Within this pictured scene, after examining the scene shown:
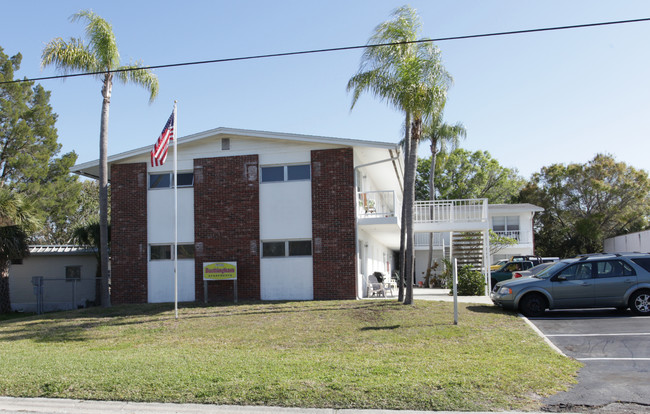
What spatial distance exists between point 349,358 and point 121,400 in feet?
12.0

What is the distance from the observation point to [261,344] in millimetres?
11219

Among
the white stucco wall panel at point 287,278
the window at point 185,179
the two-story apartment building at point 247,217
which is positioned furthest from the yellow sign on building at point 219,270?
the window at point 185,179

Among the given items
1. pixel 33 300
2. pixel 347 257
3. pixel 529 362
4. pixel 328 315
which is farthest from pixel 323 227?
pixel 33 300

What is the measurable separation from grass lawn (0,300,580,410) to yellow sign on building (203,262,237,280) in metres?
2.02

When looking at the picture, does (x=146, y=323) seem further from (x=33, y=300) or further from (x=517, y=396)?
(x=33, y=300)

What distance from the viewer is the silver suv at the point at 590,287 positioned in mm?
13758

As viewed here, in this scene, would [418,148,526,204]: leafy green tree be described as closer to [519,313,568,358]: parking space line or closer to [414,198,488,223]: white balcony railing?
[414,198,488,223]: white balcony railing

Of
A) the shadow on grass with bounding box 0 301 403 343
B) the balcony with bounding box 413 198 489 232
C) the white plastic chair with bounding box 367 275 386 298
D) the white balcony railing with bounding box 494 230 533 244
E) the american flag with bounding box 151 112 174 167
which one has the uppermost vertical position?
the american flag with bounding box 151 112 174 167

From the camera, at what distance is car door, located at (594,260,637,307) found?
1381 centimetres

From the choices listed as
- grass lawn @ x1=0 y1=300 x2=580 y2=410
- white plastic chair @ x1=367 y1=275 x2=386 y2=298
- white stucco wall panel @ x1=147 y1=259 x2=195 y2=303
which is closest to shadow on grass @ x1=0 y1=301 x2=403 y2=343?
grass lawn @ x1=0 y1=300 x2=580 y2=410

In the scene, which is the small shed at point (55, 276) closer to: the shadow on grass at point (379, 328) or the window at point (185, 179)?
the window at point (185, 179)

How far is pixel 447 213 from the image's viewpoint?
2092 centimetres

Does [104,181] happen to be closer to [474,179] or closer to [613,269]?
[613,269]

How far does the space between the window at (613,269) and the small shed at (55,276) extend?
62.7ft
